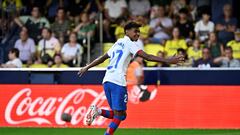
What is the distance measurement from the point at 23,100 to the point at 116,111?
5852 mm

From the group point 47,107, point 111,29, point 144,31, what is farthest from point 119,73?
point 111,29

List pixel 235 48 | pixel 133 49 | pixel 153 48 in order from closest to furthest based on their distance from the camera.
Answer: pixel 133 49
pixel 235 48
pixel 153 48

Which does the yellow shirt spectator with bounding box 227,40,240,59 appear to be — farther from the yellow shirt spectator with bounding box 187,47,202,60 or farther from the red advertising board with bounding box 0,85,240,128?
the red advertising board with bounding box 0,85,240,128

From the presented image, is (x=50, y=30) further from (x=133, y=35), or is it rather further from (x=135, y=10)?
(x=133, y=35)

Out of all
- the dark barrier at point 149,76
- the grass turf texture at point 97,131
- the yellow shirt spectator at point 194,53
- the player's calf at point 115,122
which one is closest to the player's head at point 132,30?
the player's calf at point 115,122

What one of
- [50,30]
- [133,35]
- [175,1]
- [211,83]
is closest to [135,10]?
[175,1]

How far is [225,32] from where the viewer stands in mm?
20031

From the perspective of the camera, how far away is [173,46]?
19734 mm

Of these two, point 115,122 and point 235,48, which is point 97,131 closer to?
point 115,122

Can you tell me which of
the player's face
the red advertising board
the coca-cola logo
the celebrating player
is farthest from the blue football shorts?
the coca-cola logo

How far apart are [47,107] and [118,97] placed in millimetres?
5642

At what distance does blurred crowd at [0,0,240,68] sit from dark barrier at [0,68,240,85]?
0.35m

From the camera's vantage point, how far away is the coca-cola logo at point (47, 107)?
57.9 feet

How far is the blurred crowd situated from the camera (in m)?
19.4
